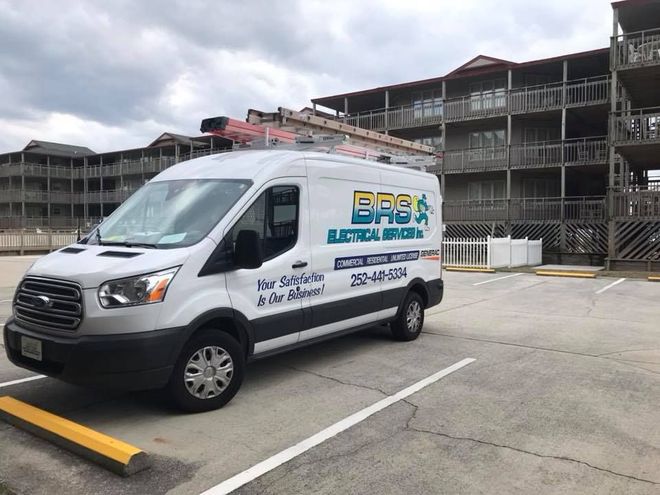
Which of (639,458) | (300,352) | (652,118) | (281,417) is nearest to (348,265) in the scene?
(300,352)

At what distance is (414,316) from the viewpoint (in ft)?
25.1

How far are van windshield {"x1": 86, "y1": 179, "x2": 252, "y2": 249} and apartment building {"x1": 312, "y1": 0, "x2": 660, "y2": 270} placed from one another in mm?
18095

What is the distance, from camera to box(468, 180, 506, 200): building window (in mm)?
28391

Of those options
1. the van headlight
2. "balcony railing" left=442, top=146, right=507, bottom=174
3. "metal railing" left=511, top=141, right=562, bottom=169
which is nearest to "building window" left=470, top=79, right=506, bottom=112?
"balcony railing" left=442, top=146, right=507, bottom=174

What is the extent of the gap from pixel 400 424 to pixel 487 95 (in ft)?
85.8

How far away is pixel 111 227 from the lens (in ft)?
17.4

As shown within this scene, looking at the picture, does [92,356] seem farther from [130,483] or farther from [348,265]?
[348,265]

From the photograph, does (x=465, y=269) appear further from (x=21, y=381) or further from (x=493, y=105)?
(x=21, y=381)

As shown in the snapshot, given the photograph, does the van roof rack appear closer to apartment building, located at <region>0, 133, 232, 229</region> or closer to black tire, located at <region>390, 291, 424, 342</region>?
black tire, located at <region>390, 291, 424, 342</region>

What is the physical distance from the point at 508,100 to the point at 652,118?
8132mm

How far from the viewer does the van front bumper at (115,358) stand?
4.07m

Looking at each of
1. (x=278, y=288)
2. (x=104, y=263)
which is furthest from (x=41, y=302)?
(x=278, y=288)

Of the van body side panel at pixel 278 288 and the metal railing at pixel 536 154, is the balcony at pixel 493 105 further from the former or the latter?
the van body side panel at pixel 278 288

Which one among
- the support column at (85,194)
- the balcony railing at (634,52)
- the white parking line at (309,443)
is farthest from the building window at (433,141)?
the support column at (85,194)
